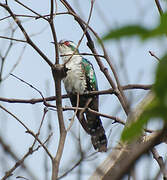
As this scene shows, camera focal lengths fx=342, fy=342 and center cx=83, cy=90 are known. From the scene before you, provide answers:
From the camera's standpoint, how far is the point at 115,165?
98.0 inches

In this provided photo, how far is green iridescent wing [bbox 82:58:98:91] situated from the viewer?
6.67m

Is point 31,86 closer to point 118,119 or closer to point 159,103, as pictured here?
point 118,119

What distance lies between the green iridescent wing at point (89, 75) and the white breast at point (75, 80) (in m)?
0.09

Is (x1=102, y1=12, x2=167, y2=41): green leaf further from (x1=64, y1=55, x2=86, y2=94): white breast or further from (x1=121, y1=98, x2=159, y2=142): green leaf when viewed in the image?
(x1=64, y1=55, x2=86, y2=94): white breast

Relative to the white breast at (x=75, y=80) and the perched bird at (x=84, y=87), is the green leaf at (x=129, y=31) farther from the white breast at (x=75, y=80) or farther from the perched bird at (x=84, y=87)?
the white breast at (x=75, y=80)

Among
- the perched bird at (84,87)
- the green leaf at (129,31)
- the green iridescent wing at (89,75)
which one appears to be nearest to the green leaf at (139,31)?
the green leaf at (129,31)

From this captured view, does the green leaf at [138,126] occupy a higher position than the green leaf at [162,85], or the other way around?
the green leaf at [162,85]

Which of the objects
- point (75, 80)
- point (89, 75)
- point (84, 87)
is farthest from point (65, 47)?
point (84, 87)

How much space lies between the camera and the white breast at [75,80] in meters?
6.47

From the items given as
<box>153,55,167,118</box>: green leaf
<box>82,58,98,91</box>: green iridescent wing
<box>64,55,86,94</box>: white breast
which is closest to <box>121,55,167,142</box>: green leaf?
<box>153,55,167,118</box>: green leaf

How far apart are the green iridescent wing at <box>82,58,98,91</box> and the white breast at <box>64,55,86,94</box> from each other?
91 millimetres

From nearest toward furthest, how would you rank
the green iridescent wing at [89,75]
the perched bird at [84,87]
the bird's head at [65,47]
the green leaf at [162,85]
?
the green leaf at [162,85], the perched bird at [84,87], the green iridescent wing at [89,75], the bird's head at [65,47]

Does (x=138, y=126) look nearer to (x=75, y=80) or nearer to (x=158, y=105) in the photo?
(x=158, y=105)

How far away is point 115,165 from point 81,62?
4.45m
